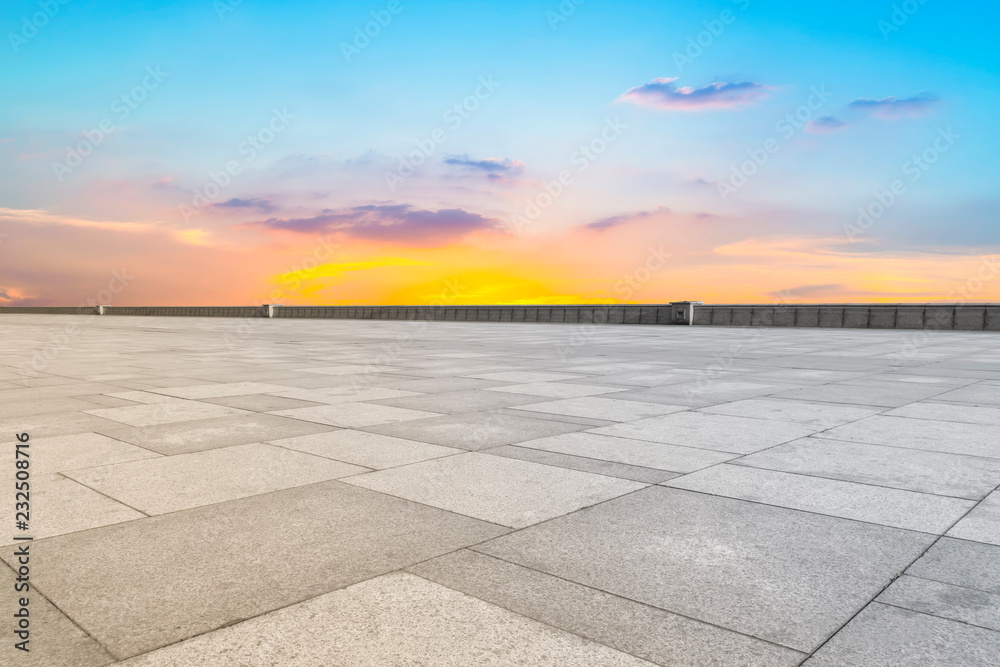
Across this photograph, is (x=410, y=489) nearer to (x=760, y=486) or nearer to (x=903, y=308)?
(x=760, y=486)

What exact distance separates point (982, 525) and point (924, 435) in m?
2.79

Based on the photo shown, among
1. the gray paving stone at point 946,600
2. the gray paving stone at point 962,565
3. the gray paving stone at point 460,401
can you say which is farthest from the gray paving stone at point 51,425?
the gray paving stone at point 962,565

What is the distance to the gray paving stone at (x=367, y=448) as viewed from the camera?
5445 mm

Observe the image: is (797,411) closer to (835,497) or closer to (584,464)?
(835,497)

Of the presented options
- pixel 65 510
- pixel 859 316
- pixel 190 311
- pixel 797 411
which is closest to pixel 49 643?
pixel 65 510

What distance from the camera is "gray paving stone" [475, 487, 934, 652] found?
2.90m

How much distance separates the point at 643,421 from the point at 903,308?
1008 inches

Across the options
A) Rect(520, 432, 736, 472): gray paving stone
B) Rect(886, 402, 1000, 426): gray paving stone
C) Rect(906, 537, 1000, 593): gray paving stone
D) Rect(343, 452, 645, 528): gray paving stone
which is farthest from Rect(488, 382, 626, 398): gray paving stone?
Rect(906, 537, 1000, 593): gray paving stone

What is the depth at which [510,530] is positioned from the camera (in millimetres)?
3830

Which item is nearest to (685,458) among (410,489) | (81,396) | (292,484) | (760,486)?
(760,486)

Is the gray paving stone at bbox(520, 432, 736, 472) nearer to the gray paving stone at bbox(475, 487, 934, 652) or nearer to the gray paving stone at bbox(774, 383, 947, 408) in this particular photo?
the gray paving stone at bbox(475, 487, 934, 652)

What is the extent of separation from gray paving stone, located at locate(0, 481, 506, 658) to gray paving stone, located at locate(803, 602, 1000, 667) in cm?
173

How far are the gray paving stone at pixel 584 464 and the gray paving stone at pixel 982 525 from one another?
1.73 m

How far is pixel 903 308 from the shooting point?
92.3ft
